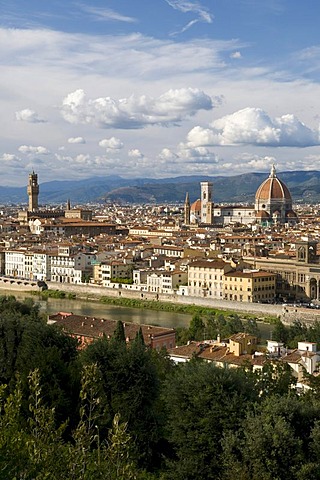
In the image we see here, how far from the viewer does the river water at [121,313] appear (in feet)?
67.6

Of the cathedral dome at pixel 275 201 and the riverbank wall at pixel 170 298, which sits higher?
the cathedral dome at pixel 275 201

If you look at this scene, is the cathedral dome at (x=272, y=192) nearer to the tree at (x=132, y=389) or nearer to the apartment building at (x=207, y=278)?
the apartment building at (x=207, y=278)

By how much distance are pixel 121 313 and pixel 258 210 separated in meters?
38.4

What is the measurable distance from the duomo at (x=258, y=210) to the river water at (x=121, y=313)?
32.9 m

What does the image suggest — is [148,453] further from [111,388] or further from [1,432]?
[1,432]

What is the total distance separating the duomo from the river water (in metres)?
32.9

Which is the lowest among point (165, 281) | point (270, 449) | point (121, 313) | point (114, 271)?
point (121, 313)

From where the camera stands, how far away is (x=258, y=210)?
197ft

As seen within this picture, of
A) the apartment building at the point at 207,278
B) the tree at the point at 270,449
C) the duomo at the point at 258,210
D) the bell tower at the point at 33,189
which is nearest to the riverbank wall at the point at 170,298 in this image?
the apartment building at the point at 207,278

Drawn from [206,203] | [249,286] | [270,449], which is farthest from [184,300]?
[206,203]

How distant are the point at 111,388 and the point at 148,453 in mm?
1013

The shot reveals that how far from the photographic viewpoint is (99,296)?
88.3 ft

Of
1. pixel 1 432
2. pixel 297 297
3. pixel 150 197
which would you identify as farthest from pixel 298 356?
pixel 150 197

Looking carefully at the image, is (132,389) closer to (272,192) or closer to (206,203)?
(272,192)
